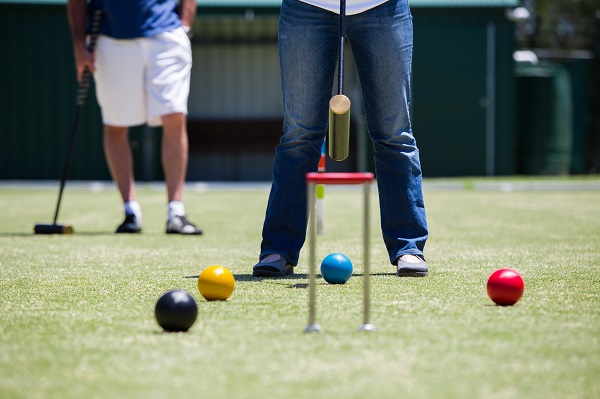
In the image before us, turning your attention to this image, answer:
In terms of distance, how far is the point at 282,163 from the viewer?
358cm

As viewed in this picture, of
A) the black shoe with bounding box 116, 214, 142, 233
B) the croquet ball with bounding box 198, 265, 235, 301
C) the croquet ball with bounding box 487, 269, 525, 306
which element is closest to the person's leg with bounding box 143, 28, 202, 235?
the black shoe with bounding box 116, 214, 142, 233

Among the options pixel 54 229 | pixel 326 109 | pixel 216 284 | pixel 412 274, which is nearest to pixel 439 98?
pixel 54 229

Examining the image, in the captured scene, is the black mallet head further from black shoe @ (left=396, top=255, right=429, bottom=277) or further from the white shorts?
black shoe @ (left=396, top=255, right=429, bottom=277)

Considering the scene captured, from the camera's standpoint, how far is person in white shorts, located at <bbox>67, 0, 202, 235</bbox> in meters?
5.52

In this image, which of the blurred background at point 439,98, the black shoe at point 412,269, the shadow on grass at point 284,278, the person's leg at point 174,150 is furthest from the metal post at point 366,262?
the blurred background at point 439,98

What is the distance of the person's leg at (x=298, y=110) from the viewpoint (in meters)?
3.53

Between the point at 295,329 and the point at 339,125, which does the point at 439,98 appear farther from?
the point at 295,329

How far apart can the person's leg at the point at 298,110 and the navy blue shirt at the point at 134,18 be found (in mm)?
2119

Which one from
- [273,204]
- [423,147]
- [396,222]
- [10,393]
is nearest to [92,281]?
[273,204]

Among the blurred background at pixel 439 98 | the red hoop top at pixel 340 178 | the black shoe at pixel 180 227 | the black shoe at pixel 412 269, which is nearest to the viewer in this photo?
the red hoop top at pixel 340 178

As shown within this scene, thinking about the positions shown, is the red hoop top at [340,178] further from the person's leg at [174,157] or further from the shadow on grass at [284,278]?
the person's leg at [174,157]

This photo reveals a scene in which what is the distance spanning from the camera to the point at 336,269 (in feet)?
10.5

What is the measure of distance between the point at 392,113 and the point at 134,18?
8.13ft

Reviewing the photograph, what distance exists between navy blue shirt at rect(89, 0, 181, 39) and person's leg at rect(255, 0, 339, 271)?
2.12 metres
